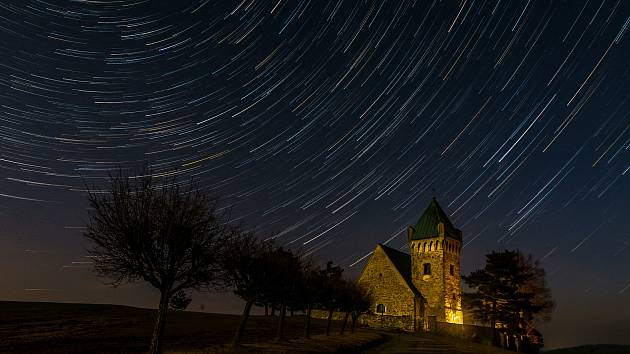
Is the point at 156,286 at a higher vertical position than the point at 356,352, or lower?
higher

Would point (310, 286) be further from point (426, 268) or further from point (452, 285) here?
point (452, 285)

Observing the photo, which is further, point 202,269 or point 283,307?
point 283,307

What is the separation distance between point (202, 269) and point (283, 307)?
11.9 m

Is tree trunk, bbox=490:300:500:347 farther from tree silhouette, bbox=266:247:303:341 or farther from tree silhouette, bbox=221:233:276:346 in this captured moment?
tree silhouette, bbox=221:233:276:346

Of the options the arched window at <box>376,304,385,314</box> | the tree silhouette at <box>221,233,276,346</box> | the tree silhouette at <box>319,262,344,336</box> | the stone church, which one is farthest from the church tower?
the tree silhouette at <box>221,233,276,346</box>

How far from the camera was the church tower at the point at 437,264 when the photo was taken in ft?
228

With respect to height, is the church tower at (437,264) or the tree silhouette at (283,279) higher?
the church tower at (437,264)

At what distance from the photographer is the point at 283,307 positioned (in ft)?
115

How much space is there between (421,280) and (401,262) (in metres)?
7.20

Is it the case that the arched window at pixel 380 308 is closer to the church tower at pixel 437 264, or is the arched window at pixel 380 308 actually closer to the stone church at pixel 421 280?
the stone church at pixel 421 280

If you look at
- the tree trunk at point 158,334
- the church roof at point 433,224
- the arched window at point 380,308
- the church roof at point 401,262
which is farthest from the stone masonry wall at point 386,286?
the tree trunk at point 158,334

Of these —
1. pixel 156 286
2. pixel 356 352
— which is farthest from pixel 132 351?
pixel 356 352

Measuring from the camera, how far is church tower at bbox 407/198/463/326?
228 feet

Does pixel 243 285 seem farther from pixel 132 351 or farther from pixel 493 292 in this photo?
pixel 493 292
